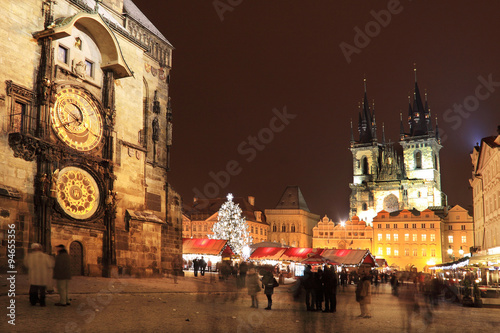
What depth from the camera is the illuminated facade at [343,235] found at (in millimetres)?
100375

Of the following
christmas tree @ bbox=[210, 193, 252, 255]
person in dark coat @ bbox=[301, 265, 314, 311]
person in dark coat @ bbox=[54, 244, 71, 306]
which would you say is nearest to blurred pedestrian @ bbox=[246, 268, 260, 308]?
person in dark coat @ bbox=[301, 265, 314, 311]

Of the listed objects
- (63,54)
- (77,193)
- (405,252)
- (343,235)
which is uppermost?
(63,54)

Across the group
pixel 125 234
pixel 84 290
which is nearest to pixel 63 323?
pixel 84 290

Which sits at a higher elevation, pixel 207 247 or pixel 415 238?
pixel 415 238

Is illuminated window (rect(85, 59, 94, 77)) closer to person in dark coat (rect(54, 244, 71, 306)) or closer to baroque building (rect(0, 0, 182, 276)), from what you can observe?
baroque building (rect(0, 0, 182, 276))

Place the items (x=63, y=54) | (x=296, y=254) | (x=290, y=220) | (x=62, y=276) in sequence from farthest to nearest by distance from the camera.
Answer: (x=290, y=220), (x=296, y=254), (x=63, y=54), (x=62, y=276)

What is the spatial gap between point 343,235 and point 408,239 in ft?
39.4

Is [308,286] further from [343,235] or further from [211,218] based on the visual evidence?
[343,235]

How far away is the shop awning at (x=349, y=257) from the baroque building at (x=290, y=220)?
59.9 meters

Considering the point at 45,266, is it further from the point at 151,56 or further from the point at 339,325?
the point at 151,56

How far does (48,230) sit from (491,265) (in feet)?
70.9

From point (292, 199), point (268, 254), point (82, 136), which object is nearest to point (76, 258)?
point (82, 136)

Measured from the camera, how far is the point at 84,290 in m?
18.1

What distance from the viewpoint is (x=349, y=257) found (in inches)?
1800
